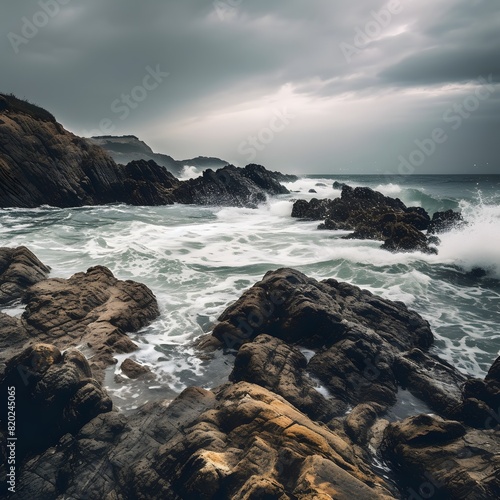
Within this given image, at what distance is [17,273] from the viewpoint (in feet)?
37.3

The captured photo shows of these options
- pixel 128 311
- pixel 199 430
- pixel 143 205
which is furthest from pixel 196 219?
pixel 199 430

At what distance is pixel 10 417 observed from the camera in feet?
19.9

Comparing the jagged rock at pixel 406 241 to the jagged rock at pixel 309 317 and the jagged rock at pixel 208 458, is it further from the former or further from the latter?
the jagged rock at pixel 208 458

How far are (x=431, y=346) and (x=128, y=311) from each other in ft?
29.3

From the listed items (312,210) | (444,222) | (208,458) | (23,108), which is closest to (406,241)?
(444,222)

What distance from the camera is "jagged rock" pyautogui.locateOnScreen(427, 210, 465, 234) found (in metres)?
22.9

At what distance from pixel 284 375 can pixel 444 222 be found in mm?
20800

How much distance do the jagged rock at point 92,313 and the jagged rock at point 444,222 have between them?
19521 mm

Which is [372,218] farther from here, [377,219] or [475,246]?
[475,246]

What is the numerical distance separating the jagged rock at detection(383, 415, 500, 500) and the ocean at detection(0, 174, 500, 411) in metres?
3.68

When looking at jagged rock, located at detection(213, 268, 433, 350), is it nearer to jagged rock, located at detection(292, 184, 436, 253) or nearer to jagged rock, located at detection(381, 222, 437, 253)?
jagged rock, located at detection(381, 222, 437, 253)

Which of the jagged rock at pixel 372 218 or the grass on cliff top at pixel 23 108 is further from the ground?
the grass on cliff top at pixel 23 108

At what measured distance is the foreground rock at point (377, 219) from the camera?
2017 cm

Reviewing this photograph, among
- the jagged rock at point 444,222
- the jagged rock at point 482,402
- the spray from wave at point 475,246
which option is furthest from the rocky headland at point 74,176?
the jagged rock at point 482,402
